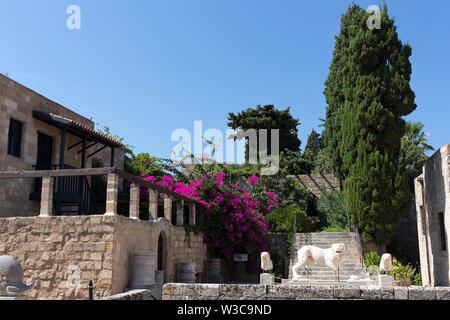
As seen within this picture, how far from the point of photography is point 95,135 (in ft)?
46.3

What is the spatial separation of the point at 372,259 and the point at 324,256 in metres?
4.77

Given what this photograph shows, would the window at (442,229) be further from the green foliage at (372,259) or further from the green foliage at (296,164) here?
the green foliage at (296,164)

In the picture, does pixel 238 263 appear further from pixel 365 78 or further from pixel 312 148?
pixel 312 148

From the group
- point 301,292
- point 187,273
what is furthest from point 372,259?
point 301,292

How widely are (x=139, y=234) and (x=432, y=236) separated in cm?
874

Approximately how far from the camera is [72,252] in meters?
9.92

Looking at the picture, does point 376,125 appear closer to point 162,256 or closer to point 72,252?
point 162,256

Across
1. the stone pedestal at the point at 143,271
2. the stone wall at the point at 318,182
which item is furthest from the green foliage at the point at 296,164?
the stone pedestal at the point at 143,271

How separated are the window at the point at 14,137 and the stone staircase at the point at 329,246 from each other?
9.55 meters

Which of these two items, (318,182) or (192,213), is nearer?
(192,213)

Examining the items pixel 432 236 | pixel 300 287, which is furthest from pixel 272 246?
pixel 300 287

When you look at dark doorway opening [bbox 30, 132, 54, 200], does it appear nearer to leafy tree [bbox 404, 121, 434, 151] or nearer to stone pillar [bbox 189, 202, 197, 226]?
stone pillar [bbox 189, 202, 197, 226]

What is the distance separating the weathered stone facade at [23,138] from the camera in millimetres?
12000

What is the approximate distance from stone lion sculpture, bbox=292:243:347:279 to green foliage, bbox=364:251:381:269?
14.5ft
